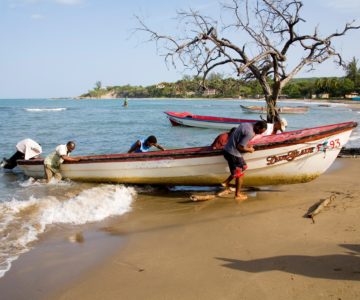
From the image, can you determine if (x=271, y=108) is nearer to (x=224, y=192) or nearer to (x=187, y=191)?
(x=187, y=191)

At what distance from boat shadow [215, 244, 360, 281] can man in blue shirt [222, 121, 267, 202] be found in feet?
8.68

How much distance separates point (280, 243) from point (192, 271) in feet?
4.07

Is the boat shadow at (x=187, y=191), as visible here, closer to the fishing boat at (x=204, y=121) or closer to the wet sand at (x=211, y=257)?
the wet sand at (x=211, y=257)

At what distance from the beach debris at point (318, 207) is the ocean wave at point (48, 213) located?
116 inches

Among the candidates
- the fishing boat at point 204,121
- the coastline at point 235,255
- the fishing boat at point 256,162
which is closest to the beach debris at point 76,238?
the coastline at point 235,255

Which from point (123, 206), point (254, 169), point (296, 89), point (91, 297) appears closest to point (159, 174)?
point (123, 206)

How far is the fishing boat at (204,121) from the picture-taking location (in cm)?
2122

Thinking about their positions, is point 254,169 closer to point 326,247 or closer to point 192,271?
point 326,247

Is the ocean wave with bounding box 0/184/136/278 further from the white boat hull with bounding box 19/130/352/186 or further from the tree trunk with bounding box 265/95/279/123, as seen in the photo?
the tree trunk with bounding box 265/95/279/123

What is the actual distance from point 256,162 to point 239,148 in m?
0.58

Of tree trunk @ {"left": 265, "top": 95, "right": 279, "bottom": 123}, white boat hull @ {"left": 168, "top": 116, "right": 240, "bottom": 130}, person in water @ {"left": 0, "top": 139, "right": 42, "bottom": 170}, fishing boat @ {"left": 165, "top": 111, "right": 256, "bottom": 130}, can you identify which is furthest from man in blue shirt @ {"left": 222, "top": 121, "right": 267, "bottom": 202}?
white boat hull @ {"left": 168, "top": 116, "right": 240, "bottom": 130}

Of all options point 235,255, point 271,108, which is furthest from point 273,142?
point 271,108

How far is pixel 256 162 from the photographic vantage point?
7074 mm

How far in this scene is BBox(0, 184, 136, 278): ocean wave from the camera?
5.18 meters
